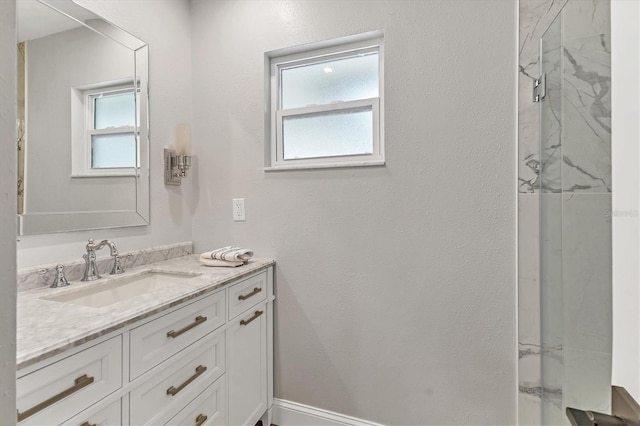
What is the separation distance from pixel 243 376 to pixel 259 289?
412 millimetres

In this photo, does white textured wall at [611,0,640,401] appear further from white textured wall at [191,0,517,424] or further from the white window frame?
the white window frame

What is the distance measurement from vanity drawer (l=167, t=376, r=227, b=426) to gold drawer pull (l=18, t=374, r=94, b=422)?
1.32 feet

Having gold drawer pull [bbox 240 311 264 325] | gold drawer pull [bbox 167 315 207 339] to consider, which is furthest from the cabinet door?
gold drawer pull [bbox 167 315 207 339]

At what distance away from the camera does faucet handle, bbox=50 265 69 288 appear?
133cm

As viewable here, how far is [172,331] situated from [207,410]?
414mm

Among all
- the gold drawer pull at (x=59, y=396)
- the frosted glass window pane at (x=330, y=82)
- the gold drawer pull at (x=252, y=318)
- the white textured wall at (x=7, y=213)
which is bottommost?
the gold drawer pull at (x=252, y=318)

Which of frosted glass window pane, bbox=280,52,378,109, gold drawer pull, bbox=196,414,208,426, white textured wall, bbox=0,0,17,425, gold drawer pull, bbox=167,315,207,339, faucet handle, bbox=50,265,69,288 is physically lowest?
gold drawer pull, bbox=196,414,208,426

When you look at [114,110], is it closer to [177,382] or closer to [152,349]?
[152,349]

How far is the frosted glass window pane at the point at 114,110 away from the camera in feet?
5.24

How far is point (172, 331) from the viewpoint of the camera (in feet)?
3.80

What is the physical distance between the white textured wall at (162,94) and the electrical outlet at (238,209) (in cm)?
33

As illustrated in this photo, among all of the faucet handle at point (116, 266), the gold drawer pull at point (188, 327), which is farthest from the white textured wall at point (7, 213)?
the faucet handle at point (116, 266)

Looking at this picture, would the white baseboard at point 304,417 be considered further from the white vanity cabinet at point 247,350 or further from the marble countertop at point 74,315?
the marble countertop at point 74,315

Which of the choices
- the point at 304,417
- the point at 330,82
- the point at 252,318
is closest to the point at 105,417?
the point at 252,318
